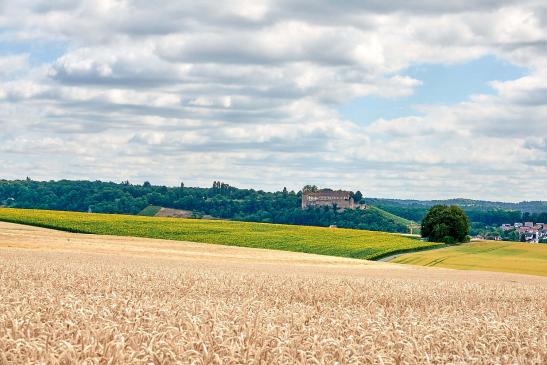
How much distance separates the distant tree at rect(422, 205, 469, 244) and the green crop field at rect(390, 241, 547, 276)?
10.9 meters

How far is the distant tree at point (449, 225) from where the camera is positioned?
10838cm

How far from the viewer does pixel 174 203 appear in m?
188

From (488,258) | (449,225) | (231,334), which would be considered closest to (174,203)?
(449,225)

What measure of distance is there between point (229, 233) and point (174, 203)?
101 m

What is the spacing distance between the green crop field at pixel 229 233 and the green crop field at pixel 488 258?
446cm

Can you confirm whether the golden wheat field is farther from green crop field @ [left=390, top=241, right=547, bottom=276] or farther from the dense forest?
the dense forest

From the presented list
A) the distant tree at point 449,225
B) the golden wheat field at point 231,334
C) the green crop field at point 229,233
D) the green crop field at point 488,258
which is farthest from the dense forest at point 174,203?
the golden wheat field at point 231,334

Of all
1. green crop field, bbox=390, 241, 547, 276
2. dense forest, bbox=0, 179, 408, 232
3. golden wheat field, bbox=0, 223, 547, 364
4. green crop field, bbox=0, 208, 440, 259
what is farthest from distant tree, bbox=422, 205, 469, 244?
golden wheat field, bbox=0, 223, 547, 364

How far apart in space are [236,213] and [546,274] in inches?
4856

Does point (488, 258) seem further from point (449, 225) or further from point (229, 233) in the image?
point (229, 233)

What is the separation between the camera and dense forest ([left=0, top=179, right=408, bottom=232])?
169500 mm

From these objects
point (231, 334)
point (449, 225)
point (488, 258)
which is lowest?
point (488, 258)

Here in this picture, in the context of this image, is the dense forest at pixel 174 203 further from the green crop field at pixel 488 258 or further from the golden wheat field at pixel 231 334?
the golden wheat field at pixel 231 334

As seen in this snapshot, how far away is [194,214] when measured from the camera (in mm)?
181125
